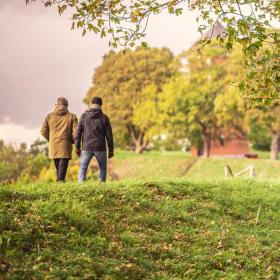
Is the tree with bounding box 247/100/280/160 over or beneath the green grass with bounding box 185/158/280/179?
over

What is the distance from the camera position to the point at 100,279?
840 cm

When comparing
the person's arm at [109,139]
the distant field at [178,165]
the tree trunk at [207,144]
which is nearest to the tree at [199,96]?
the tree trunk at [207,144]

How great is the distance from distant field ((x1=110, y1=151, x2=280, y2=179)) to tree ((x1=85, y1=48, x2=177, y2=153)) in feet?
7.70

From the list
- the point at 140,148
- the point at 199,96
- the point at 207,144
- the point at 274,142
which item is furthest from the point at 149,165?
the point at 274,142

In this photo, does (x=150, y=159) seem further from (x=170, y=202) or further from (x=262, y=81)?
(x=262, y=81)

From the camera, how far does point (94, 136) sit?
14.0 m

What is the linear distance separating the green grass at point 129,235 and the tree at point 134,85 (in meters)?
38.8

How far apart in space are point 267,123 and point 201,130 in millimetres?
7499

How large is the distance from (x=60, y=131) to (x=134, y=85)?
39.7 meters

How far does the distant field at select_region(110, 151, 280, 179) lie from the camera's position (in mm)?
44091

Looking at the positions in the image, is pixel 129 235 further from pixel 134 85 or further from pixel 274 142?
pixel 134 85

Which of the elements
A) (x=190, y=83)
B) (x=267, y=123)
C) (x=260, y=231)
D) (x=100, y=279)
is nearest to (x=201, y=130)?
(x=190, y=83)

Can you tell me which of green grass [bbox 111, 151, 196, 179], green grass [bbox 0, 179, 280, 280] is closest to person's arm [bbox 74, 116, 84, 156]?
green grass [bbox 0, 179, 280, 280]

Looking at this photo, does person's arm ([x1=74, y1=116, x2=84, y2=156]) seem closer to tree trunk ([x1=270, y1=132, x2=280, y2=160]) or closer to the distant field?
the distant field
